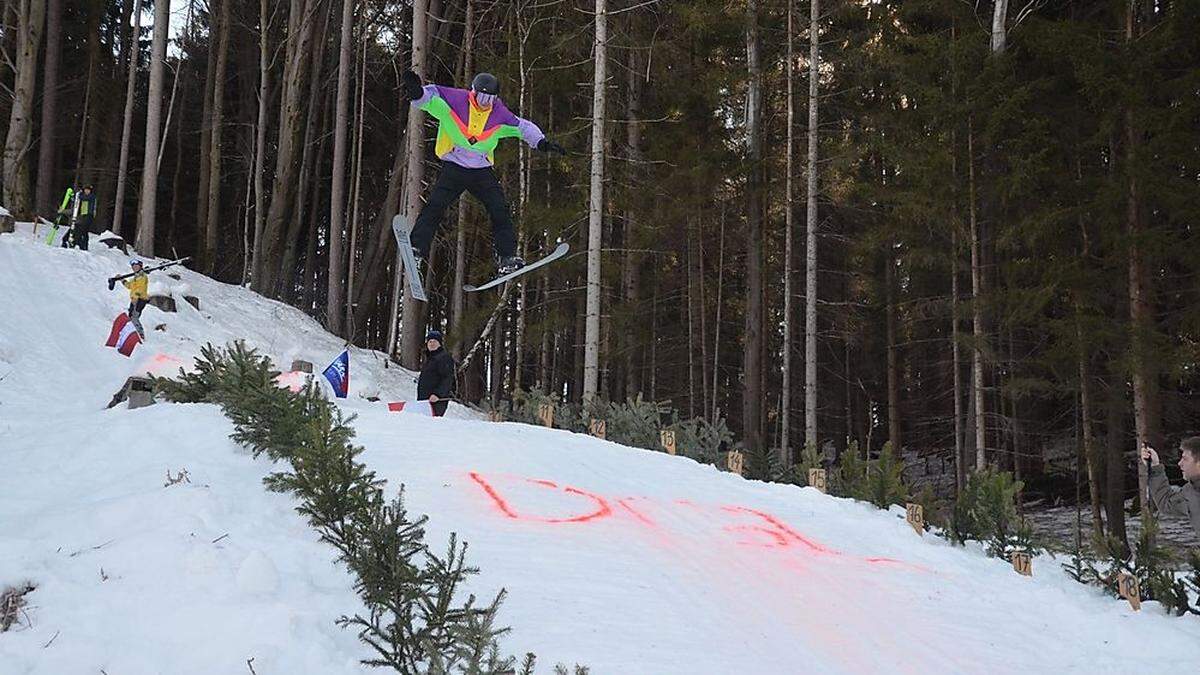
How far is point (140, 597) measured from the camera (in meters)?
4.17

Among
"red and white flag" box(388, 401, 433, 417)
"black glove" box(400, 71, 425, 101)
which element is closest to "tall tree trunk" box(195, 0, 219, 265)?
"red and white flag" box(388, 401, 433, 417)

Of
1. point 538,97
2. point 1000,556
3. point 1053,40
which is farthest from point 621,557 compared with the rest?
point 538,97

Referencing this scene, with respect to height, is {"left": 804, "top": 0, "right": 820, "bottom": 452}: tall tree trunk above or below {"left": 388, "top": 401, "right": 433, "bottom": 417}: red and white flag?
above

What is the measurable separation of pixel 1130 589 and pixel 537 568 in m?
4.58

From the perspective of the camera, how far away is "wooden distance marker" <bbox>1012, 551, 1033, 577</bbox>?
23.9 ft

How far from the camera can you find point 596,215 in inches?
532

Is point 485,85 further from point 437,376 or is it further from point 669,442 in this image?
A: point 669,442

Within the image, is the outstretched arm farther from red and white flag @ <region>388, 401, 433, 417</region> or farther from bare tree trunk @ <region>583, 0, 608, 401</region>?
bare tree trunk @ <region>583, 0, 608, 401</region>

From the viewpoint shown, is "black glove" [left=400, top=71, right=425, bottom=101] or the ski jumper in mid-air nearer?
"black glove" [left=400, top=71, right=425, bottom=101]

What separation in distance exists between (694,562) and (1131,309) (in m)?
9.75

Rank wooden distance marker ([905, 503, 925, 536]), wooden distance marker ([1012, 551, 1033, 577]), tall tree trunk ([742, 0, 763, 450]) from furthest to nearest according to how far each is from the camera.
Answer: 1. tall tree trunk ([742, 0, 763, 450])
2. wooden distance marker ([905, 503, 925, 536])
3. wooden distance marker ([1012, 551, 1033, 577])

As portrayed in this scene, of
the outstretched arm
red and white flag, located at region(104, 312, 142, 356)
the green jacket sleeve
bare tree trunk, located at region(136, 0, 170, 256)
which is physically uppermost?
bare tree trunk, located at region(136, 0, 170, 256)

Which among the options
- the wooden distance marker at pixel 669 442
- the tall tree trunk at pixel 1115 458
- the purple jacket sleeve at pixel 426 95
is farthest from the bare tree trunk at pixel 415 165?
the tall tree trunk at pixel 1115 458

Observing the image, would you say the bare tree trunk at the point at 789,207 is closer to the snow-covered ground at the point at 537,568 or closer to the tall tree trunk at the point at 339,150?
the snow-covered ground at the point at 537,568
